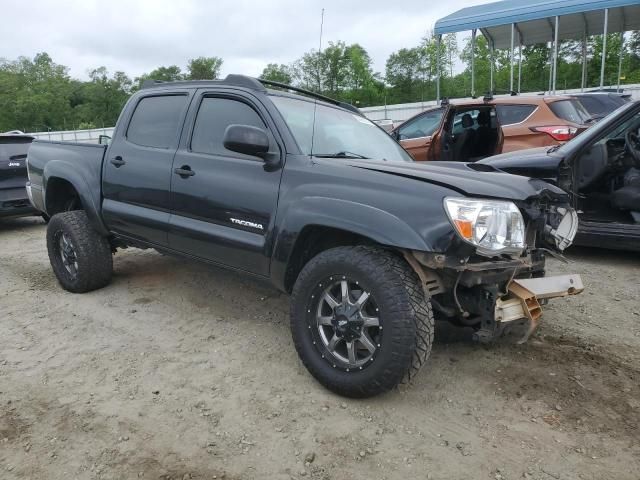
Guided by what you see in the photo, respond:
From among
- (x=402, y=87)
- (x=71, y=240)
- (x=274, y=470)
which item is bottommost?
(x=274, y=470)

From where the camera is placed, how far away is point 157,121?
13.7ft

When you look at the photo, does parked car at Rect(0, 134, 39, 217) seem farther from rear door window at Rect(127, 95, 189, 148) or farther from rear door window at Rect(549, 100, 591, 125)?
rear door window at Rect(549, 100, 591, 125)

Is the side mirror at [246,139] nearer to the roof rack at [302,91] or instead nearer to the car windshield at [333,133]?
the car windshield at [333,133]

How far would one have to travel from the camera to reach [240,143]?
306 centimetres

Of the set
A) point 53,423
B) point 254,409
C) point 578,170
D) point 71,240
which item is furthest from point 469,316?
point 71,240

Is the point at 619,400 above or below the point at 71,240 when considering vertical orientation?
below

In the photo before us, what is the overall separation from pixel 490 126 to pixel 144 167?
586 centimetres

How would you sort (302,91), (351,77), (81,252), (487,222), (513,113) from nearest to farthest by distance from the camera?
(487,222), (302,91), (81,252), (513,113), (351,77)

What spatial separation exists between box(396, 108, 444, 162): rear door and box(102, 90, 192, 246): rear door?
4.89 m

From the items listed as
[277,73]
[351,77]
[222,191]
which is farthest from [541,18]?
[277,73]

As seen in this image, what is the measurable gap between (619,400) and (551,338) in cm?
81

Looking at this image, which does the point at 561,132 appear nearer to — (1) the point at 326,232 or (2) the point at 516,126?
(2) the point at 516,126

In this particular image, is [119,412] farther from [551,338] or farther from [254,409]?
[551,338]

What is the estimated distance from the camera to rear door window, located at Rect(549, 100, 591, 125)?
23.6 ft
